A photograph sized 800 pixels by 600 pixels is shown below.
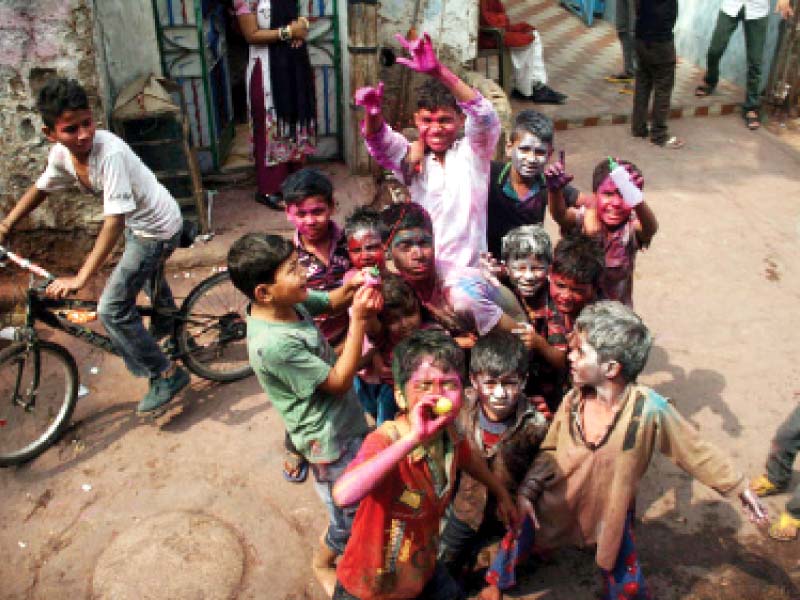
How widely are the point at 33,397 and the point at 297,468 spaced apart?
1.48m

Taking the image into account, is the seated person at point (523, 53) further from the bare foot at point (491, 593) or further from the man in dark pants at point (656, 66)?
the bare foot at point (491, 593)

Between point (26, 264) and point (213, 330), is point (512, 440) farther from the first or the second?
point (26, 264)

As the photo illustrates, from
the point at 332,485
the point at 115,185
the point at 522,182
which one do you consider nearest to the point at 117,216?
the point at 115,185

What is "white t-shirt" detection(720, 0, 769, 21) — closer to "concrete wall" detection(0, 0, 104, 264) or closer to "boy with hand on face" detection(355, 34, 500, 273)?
"boy with hand on face" detection(355, 34, 500, 273)

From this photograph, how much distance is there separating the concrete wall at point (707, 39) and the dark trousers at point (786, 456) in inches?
234

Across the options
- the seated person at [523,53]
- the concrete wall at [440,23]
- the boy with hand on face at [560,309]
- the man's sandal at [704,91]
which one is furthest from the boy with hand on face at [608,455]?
the man's sandal at [704,91]

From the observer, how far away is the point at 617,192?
326cm

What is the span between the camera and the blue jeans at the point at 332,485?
2787 mm

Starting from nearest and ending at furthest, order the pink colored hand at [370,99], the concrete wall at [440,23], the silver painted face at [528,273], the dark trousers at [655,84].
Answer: the silver painted face at [528,273], the pink colored hand at [370,99], the concrete wall at [440,23], the dark trousers at [655,84]

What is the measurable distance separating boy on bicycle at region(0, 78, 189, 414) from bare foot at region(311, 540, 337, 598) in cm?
150

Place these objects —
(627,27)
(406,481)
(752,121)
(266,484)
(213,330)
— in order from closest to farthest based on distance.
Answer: (406,481) < (266,484) < (213,330) < (752,121) < (627,27)

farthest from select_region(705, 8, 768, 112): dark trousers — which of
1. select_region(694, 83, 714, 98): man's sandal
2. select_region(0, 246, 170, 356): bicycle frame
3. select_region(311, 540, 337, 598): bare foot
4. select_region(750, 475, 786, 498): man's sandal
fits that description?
select_region(311, 540, 337, 598): bare foot

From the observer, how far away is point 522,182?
3.50m

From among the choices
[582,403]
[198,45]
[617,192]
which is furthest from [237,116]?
[582,403]
